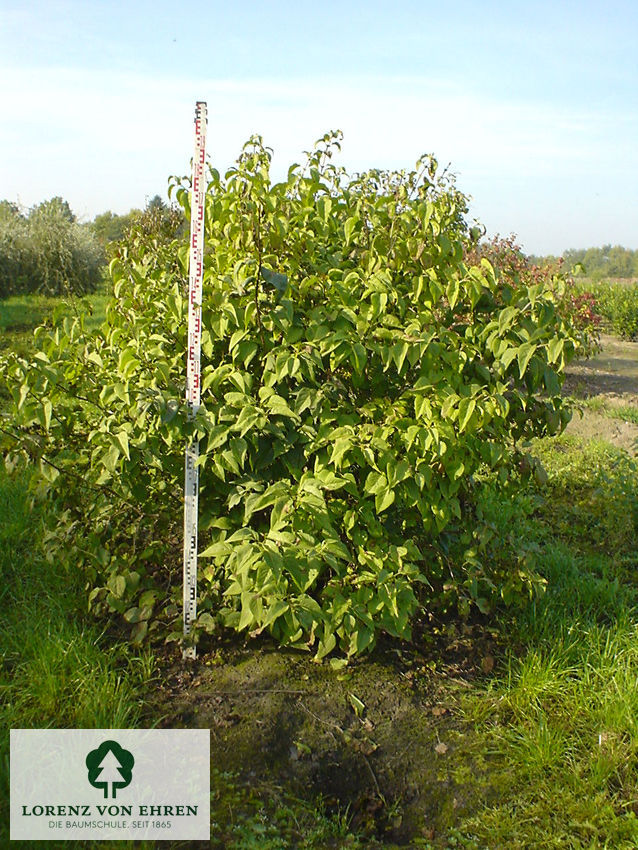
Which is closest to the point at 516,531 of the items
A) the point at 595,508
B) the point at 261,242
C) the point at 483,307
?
the point at 595,508

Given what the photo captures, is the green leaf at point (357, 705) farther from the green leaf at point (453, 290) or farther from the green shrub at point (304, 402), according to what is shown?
the green leaf at point (453, 290)

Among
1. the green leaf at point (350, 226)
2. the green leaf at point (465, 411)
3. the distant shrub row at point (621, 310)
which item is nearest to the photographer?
the green leaf at point (465, 411)

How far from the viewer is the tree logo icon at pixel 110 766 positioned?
7.97 ft

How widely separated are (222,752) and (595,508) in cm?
318

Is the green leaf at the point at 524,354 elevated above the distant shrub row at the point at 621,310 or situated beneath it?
situated beneath

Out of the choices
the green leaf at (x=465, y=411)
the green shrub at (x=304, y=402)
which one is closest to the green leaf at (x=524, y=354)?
the green shrub at (x=304, y=402)

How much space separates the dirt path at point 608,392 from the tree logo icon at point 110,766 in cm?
267

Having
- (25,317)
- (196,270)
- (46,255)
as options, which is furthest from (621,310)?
(196,270)

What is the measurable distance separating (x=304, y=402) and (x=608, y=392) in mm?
7525

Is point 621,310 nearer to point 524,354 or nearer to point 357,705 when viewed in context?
point 524,354

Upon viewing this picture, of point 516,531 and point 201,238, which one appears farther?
point 516,531

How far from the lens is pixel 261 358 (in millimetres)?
2898

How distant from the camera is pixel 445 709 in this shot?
2.95 meters

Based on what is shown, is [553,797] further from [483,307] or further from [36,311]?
[36,311]
